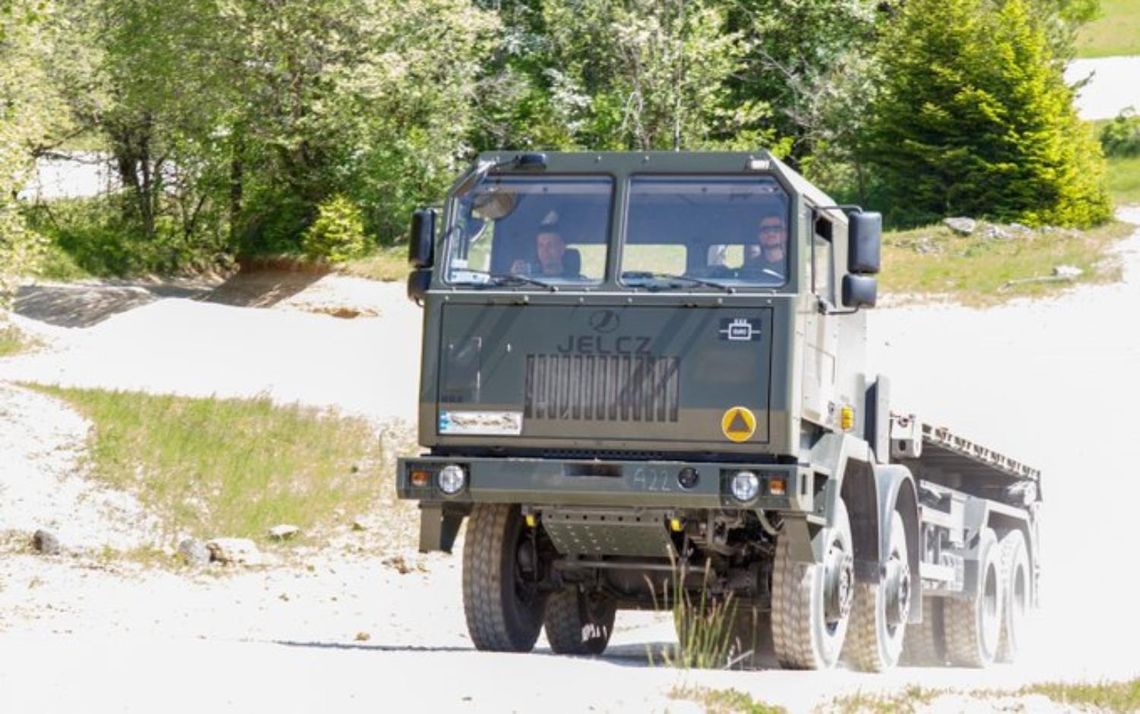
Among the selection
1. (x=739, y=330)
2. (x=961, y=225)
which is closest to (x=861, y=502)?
(x=739, y=330)

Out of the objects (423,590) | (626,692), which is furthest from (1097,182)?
(626,692)

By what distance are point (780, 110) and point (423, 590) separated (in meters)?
35.2

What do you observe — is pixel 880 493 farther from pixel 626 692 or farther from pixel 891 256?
pixel 891 256

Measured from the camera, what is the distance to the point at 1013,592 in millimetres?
20375

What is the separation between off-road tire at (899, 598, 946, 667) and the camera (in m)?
19.2

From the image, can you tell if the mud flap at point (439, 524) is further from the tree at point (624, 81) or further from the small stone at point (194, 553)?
the tree at point (624, 81)

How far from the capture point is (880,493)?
1572 cm

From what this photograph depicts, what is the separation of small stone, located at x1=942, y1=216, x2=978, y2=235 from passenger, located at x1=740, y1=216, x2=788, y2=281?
34.0 m

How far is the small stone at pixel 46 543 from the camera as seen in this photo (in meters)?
22.5

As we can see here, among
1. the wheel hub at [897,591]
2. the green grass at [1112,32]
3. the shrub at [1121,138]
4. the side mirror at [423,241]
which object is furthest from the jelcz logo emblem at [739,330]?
the green grass at [1112,32]

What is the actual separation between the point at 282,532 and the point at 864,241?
12.0 m

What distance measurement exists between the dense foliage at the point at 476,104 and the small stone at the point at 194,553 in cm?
2286

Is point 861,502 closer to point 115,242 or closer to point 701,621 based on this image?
point 701,621

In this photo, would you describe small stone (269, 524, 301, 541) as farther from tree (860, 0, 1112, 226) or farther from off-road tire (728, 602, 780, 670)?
tree (860, 0, 1112, 226)
